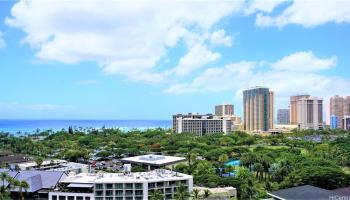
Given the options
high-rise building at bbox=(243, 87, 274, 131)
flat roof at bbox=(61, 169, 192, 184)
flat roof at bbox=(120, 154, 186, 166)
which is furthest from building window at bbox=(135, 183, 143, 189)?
high-rise building at bbox=(243, 87, 274, 131)

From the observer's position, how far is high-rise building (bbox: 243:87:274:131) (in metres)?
72.0

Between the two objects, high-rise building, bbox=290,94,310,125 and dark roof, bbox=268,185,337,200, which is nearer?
dark roof, bbox=268,185,337,200

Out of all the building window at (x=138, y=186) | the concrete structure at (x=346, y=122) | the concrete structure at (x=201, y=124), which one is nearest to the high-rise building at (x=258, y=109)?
the concrete structure at (x=201, y=124)

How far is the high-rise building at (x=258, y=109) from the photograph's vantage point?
236ft

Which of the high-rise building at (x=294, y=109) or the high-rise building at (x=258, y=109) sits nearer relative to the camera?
the high-rise building at (x=258, y=109)

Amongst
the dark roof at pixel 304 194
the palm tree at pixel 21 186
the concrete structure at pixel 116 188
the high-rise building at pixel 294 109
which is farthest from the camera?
Result: the high-rise building at pixel 294 109

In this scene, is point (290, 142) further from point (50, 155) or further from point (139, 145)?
point (50, 155)

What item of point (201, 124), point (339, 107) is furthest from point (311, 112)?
point (201, 124)

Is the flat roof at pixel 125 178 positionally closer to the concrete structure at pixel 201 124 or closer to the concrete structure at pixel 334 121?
the concrete structure at pixel 201 124

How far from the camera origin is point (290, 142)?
52.3 metres

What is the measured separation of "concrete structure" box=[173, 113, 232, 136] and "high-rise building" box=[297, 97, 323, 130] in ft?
64.0

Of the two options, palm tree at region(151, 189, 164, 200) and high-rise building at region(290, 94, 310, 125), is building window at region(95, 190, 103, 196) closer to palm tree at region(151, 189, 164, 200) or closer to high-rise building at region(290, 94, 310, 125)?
palm tree at region(151, 189, 164, 200)

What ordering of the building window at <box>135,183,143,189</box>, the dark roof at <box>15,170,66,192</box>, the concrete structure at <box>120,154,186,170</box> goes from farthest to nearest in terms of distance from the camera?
the concrete structure at <box>120,154,186,170</box>
the dark roof at <box>15,170,66,192</box>
the building window at <box>135,183,143,189</box>

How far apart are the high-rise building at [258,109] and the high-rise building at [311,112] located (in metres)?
12.2
